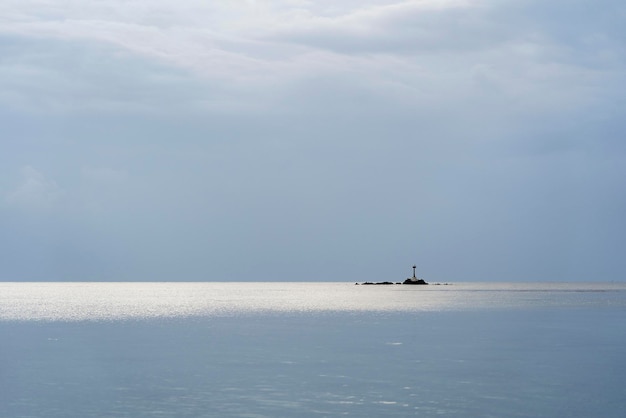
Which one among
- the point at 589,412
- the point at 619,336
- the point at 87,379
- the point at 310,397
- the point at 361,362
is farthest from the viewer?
the point at 619,336

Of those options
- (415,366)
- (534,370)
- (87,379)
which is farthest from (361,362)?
(87,379)

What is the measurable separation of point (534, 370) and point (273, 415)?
23.0 metres

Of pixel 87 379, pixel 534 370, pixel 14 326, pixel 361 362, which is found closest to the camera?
pixel 87 379

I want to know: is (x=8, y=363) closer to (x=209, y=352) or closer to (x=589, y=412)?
(x=209, y=352)

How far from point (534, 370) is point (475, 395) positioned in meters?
12.1

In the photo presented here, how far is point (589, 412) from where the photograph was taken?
37.6 meters

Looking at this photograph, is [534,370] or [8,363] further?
[8,363]

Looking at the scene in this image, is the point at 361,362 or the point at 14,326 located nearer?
the point at 361,362

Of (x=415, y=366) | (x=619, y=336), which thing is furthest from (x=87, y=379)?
(x=619, y=336)

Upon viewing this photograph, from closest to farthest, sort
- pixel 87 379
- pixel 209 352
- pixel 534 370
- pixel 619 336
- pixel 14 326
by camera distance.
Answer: pixel 87 379 → pixel 534 370 → pixel 209 352 → pixel 619 336 → pixel 14 326

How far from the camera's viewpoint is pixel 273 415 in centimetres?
3528

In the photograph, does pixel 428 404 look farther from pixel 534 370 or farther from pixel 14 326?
pixel 14 326

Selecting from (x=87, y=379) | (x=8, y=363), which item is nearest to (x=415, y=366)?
(x=87, y=379)

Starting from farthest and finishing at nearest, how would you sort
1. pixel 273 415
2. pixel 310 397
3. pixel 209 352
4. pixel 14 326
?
pixel 14 326
pixel 209 352
pixel 310 397
pixel 273 415
